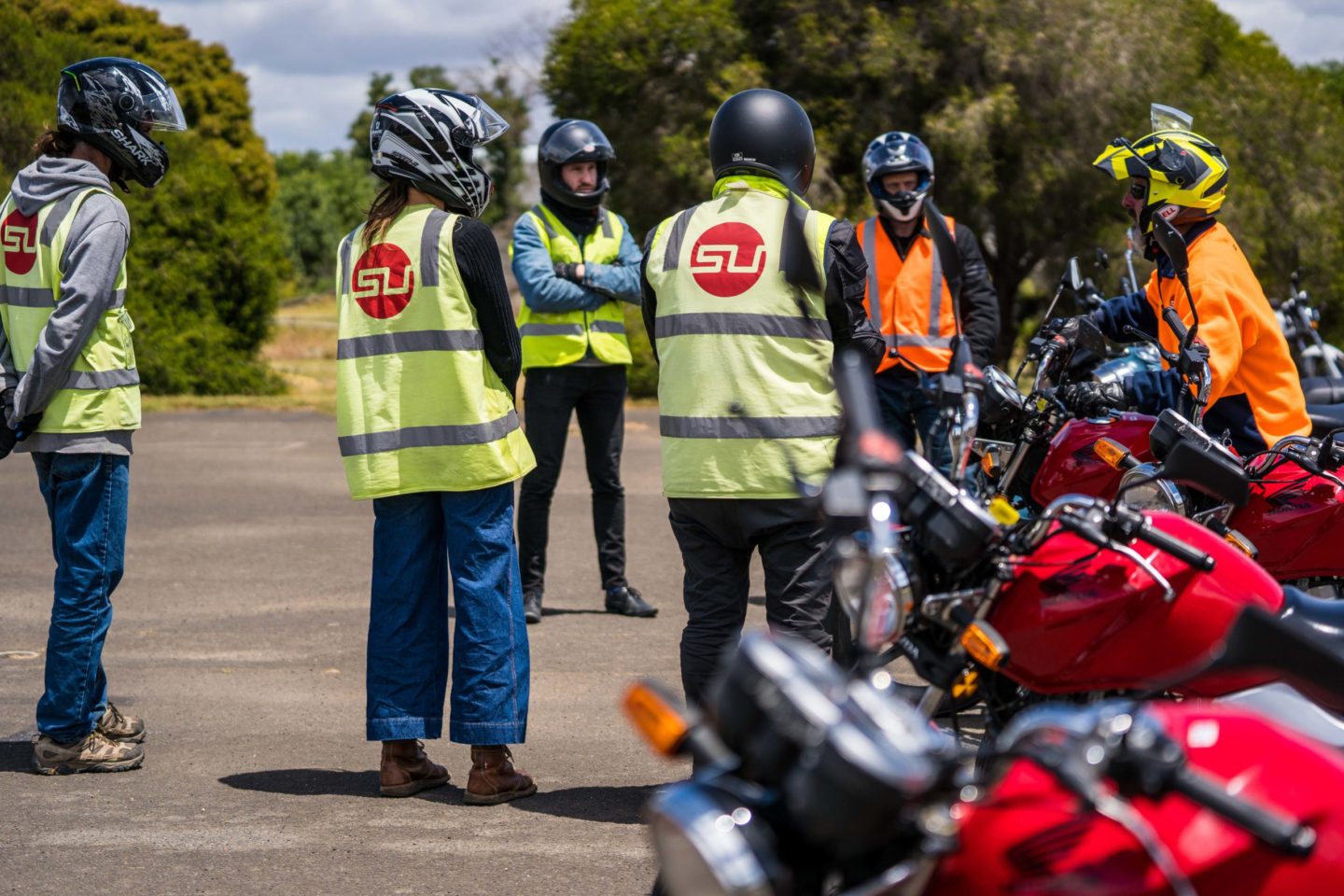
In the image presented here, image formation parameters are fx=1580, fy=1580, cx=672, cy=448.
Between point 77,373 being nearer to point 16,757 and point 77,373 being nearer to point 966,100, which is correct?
point 16,757

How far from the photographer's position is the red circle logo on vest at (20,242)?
534 cm

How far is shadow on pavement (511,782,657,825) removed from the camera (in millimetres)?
4941

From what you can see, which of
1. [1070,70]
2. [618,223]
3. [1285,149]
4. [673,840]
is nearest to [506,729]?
[673,840]

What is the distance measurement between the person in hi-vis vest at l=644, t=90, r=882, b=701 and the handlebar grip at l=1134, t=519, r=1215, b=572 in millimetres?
1427

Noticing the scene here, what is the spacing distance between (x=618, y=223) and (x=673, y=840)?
6228 millimetres

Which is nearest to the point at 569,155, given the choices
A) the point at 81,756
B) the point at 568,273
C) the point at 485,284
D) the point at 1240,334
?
the point at 568,273

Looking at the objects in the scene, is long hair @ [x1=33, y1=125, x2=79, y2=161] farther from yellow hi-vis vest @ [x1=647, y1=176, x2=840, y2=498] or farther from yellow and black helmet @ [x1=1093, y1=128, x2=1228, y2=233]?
yellow and black helmet @ [x1=1093, y1=128, x2=1228, y2=233]

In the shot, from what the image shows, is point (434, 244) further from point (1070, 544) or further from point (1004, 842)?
point (1004, 842)

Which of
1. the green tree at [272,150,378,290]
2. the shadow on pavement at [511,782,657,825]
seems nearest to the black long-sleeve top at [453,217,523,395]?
the shadow on pavement at [511,782,657,825]

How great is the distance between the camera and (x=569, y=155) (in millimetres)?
7672

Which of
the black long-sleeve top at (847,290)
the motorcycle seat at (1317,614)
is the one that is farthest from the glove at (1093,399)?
the motorcycle seat at (1317,614)

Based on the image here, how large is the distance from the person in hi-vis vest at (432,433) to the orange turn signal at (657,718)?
2750mm

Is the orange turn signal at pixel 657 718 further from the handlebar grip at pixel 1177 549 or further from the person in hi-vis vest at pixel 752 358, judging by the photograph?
the person in hi-vis vest at pixel 752 358

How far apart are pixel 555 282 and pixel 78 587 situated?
118 inches
